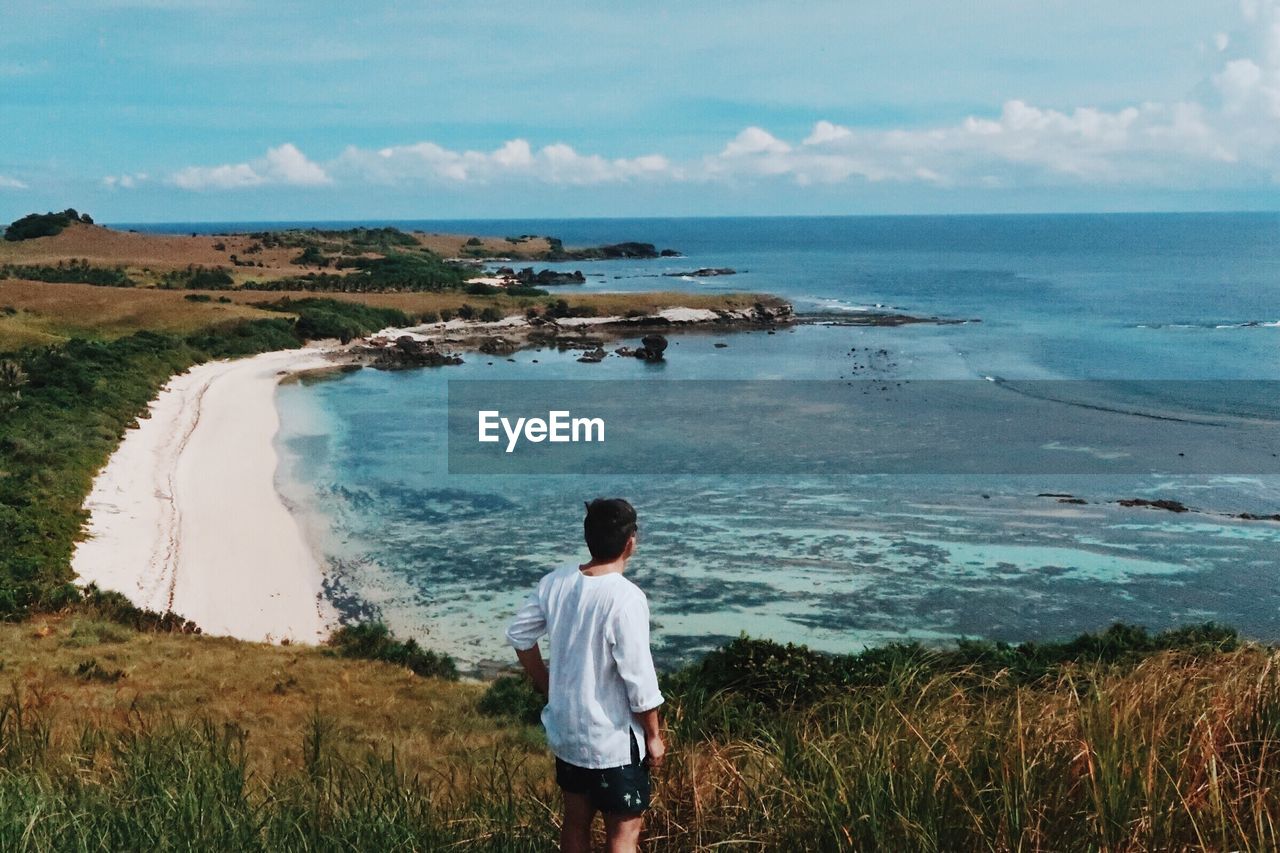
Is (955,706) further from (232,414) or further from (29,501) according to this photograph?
(232,414)

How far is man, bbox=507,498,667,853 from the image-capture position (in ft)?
16.0

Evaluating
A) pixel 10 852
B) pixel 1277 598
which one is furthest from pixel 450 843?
pixel 1277 598

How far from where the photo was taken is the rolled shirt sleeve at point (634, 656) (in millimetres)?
4852

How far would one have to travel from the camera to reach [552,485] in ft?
110

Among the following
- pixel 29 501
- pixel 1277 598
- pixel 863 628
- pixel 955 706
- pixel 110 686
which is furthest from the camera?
pixel 29 501

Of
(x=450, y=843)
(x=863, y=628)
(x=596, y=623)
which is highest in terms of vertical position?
(x=596, y=623)

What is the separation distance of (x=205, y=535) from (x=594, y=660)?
2350cm

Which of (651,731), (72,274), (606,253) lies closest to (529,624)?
(651,731)

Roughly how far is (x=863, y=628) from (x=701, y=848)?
53.6 feet

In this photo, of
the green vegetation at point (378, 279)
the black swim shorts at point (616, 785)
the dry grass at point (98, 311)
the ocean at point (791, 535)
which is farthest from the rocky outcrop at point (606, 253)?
the black swim shorts at point (616, 785)

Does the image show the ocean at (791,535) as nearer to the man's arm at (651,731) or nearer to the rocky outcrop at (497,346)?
the rocky outcrop at (497,346)

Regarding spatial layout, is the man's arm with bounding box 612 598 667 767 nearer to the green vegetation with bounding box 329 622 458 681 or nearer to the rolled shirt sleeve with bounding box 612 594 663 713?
the rolled shirt sleeve with bounding box 612 594 663 713

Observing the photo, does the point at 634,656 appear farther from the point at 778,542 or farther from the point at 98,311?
the point at 98,311

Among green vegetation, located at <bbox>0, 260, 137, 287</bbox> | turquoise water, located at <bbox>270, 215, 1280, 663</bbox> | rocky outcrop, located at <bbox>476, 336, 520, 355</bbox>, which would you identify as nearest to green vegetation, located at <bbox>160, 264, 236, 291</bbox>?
green vegetation, located at <bbox>0, 260, 137, 287</bbox>
